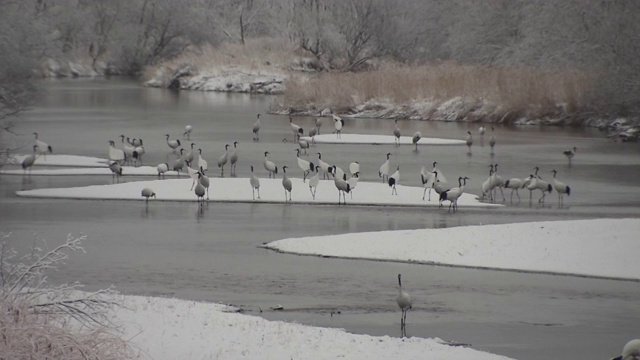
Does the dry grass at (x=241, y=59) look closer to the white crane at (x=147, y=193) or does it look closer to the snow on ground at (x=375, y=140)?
the snow on ground at (x=375, y=140)

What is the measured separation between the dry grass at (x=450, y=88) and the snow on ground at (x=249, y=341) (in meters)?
36.0

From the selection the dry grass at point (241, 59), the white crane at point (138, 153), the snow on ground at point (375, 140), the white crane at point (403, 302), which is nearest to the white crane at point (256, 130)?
the snow on ground at point (375, 140)

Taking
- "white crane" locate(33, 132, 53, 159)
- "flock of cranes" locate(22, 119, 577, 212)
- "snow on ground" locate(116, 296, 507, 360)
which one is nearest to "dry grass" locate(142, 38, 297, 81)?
"flock of cranes" locate(22, 119, 577, 212)

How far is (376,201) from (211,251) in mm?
7228

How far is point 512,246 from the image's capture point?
19266 mm

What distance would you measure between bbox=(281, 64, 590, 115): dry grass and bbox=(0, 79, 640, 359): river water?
8.12 m

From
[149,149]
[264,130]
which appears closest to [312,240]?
[149,149]

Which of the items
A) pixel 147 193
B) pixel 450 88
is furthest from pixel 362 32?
pixel 147 193

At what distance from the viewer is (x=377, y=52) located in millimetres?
71500

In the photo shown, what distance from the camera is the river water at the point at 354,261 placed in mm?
14406

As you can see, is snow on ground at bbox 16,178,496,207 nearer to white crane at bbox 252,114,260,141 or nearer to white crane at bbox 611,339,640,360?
white crane at bbox 252,114,260,141

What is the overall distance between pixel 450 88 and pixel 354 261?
3471 centimetres

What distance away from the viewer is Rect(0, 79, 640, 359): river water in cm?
1441

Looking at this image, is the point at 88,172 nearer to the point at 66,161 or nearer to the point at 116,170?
the point at 116,170
